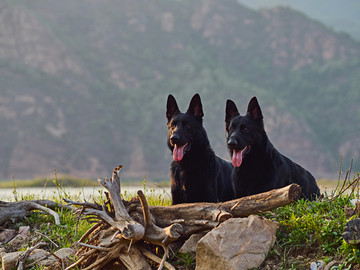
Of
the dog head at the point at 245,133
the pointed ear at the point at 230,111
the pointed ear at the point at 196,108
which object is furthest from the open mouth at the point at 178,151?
the pointed ear at the point at 230,111

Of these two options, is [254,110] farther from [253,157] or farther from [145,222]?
[145,222]

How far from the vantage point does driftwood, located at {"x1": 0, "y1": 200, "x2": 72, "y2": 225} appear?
727 centimetres

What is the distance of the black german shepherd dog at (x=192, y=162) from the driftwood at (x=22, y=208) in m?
2.41

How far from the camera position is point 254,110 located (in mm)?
6055

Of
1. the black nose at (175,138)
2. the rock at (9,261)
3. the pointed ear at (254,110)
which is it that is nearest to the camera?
the rock at (9,261)

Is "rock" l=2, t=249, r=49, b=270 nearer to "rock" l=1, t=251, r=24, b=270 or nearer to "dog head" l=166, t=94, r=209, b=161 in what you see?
"rock" l=1, t=251, r=24, b=270

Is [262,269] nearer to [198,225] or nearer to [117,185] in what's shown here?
[198,225]

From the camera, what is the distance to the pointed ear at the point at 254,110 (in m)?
6.02

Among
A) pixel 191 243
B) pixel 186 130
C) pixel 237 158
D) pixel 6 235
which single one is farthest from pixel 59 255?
pixel 237 158

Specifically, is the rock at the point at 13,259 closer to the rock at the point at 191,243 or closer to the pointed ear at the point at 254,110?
the rock at the point at 191,243

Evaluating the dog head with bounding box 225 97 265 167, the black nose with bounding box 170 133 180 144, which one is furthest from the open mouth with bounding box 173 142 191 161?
the dog head with bounding box 225 97 265 167

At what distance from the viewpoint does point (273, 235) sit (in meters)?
4.50

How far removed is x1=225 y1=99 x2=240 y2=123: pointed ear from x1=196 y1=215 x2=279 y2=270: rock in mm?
2067

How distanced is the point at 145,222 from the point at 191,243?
21.7 inches
